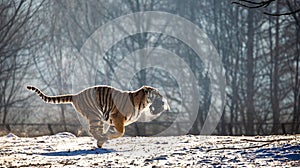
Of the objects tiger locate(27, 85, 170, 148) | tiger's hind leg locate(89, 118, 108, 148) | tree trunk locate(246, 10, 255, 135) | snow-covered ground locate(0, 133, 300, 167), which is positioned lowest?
snow-covered ground locate(0, 133, 300, 167)

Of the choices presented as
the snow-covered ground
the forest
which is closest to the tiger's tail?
the snow-covered ground

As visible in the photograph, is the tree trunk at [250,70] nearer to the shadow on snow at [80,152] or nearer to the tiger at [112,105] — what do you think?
the tiger at [112,105]

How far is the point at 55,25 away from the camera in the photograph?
30.1m

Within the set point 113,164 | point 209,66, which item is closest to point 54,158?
point 113,164

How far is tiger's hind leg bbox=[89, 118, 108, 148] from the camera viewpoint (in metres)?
8.75

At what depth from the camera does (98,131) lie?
29.0 ft

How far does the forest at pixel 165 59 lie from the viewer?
24.2 m

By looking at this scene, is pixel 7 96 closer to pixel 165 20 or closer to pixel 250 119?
pixel 165 20

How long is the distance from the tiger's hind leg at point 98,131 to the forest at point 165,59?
45.4ft

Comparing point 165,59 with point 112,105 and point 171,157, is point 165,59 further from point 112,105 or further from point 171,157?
point 171,157

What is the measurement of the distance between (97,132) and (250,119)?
1576 cm

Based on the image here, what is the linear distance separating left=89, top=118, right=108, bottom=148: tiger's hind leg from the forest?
13824 millimetres

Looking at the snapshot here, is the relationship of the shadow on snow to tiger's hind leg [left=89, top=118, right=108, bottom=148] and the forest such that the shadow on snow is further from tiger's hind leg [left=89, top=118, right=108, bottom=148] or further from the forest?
the forest

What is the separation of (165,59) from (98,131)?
18.7 meters
